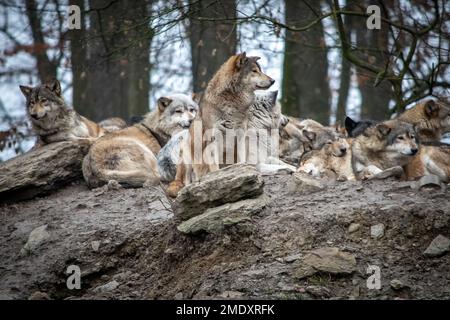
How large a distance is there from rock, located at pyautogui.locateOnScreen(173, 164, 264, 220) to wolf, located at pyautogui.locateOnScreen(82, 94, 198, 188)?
2.78 metres

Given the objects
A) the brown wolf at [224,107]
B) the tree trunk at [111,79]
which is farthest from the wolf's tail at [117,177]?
the tree trunk at [111,79]

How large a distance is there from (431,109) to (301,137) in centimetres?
235

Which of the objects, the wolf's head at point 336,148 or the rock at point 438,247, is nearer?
the rock at point 438,247

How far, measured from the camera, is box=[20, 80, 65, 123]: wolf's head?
1207cm

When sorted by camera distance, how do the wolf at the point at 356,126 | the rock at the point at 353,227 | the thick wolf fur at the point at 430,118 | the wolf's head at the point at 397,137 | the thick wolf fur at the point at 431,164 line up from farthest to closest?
the wolf at the point at 356,126
the thick wolf fur at the point at 430,118
the wolf's head at the point at 397,137
the thick wolf fur at the point at 431,164
the rock at the point at 353,227

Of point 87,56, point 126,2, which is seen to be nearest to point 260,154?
point 126,2

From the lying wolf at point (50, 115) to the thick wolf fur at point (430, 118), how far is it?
5470mm

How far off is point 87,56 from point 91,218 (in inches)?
339

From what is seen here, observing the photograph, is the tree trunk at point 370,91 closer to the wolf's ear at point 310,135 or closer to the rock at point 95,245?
the wolf's ear at point 310,135

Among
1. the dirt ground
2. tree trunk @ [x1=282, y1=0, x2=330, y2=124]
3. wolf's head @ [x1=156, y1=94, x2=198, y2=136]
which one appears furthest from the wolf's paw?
tree trunk @ [x1=282, y1=0, x2=330, y2=124]

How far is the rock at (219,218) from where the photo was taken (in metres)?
7.55

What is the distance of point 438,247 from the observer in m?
6.82
